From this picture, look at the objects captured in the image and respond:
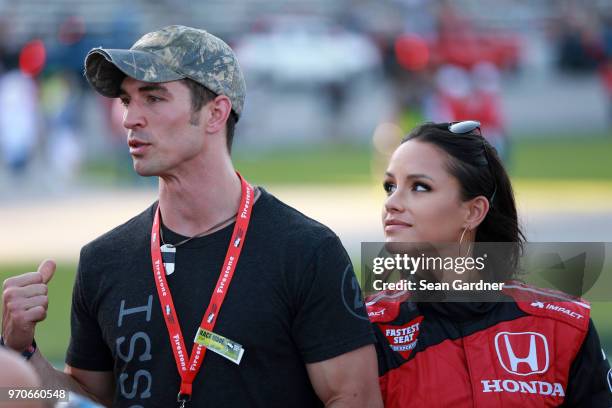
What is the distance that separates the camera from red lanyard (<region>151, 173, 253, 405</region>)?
350 centimetres

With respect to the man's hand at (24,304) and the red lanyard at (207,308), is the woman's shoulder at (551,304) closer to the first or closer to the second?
the red lanyard at (207,308)

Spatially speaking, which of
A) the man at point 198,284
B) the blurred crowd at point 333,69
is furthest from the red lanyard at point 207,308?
the blurred crowd at point 333,69

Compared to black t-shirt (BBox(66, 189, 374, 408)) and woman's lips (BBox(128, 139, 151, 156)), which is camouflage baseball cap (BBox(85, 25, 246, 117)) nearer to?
woman's lips (BBox(128, 139, 151, 156))

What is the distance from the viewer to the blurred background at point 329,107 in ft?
46.7

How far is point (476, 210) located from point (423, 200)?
213mm

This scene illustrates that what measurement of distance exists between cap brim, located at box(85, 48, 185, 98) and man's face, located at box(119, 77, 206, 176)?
5cm

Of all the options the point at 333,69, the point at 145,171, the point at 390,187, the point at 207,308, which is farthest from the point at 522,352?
the point at 333,69

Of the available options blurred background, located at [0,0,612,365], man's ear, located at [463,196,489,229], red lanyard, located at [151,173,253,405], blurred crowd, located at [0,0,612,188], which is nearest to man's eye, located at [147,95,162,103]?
red lanyard, located at [151,173,253,405]

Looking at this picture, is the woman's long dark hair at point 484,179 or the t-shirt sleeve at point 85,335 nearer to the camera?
the t-shirt sleeve at point 85,335

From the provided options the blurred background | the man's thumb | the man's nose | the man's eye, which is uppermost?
the blurred background

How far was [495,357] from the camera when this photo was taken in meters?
3.69

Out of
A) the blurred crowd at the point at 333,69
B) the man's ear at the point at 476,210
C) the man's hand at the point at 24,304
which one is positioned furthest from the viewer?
the blurred crowd at the point at 333,69

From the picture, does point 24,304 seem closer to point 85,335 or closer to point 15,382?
point 85,335

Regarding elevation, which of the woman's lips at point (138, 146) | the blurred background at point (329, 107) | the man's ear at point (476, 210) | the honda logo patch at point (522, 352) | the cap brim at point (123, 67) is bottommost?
the honda logo patch at point (522, 352)
